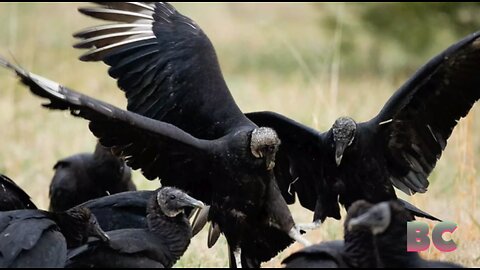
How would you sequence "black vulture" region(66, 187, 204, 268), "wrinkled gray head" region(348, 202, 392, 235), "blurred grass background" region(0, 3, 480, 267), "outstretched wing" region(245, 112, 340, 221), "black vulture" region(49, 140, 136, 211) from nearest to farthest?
"wrinkled gray head" region(348, 202, 392, 235) → "black vulture" region(66, 187, 204, 268) → "outstretched wing" region(245, 112, 340, 221) → "black vulture" region(49, 140, 136, 211) → "blurred grass background" region(0, 3, 480, 267)

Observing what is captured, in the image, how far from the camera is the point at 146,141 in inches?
221

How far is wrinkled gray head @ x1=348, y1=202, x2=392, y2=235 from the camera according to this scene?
4.44 m

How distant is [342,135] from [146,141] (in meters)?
1.03

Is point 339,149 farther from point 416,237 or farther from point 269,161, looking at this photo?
point 416,237

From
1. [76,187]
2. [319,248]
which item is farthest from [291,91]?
[319,248]

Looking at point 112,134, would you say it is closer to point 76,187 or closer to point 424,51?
point 76,187

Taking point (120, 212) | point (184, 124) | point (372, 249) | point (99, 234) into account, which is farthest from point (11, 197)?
point (372, 249)

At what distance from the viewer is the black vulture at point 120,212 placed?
599 cm

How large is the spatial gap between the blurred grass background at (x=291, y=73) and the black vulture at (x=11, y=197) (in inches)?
50.6

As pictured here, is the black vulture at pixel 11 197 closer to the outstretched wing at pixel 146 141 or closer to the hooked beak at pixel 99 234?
the outstretched wing at pixel 146 141

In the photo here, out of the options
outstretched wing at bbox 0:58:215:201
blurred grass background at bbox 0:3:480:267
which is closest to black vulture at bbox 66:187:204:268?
outstretched wing at bbox 0:58:215:201

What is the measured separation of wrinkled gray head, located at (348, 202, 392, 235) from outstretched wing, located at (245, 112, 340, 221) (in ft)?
5.32

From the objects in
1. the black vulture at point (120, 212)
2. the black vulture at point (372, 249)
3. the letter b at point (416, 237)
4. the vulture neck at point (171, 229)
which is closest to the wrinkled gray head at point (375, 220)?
the black vulture at point (372, 249)

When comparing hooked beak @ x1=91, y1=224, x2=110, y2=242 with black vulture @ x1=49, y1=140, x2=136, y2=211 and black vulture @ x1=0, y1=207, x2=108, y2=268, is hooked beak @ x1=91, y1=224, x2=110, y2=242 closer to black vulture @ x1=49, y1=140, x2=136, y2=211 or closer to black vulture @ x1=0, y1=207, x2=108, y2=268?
black vulture @ x1=0, y1=207, x2=108, y2=268
